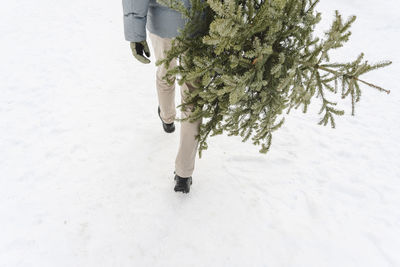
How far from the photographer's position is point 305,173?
308cm

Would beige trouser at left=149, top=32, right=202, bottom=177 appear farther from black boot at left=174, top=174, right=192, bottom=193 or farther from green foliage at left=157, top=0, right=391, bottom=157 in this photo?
green foliage at left=157, top=0, right=391, bottom=157

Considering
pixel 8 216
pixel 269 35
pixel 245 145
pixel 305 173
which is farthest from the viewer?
pixel 245 145

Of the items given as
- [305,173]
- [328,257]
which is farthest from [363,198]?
[328,257]

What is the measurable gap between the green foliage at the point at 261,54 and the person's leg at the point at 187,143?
0.30 metres

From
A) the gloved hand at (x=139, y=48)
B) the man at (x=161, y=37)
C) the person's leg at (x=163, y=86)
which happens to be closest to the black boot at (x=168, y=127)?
the person's leg at (x=163, y=86)

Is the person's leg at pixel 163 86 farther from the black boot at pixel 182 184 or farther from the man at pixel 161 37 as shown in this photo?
the black boot at pixel 182 184

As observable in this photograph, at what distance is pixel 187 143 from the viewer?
7.91 feet

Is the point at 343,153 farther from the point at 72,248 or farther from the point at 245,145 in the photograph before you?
the point at 72,248

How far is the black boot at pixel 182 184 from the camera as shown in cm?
266

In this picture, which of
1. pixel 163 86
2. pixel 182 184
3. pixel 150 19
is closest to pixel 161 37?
pixel 150 19

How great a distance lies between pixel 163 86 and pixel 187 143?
0.80m

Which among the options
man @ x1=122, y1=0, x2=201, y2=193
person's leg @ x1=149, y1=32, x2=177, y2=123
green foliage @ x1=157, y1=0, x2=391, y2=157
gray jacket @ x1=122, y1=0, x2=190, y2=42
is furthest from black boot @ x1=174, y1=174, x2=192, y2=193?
gray jacket @ x1=122, y1=0, x2=190, y2=42

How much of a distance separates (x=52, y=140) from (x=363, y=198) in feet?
11.6

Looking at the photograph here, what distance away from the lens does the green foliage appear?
1505 millimetres
